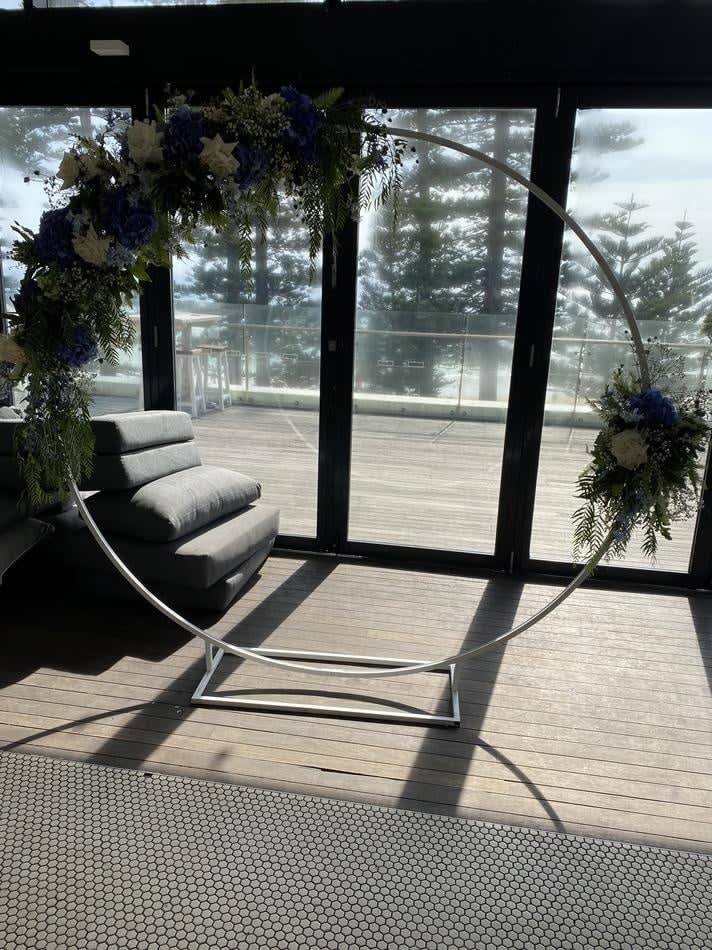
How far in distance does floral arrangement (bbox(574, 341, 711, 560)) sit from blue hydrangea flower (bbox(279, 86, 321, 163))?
1371 millimetres

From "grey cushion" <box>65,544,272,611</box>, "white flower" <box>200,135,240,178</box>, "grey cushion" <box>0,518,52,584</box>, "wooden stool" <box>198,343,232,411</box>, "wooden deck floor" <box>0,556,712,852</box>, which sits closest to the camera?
"white flower" <box>200,135,240,178</box>

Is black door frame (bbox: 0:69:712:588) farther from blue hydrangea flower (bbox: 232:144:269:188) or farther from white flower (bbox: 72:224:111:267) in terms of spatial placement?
white flower (bbox: 72:224:111:267)

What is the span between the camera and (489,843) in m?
2.18

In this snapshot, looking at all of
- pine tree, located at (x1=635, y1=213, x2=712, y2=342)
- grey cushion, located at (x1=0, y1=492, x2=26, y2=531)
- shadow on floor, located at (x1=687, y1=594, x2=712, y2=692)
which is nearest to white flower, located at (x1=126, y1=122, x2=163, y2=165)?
grey cushion, located at (x1=0, y1=492, x2=26, y2=531)

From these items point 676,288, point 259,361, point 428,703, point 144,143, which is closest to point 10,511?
point 259,361

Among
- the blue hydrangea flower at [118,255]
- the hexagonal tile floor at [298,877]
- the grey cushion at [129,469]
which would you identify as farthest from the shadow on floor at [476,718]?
the blue hydrangea flower at [118,255]

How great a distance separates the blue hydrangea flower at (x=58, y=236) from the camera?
2406 mm

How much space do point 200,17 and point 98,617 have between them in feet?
11.1

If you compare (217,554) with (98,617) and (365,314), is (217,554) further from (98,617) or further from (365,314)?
(365,314)

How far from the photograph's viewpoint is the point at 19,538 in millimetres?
3424

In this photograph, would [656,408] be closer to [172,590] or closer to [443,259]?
[443,259]

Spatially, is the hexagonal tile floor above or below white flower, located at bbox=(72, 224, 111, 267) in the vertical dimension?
below

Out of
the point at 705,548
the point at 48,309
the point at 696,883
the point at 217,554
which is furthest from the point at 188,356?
the point at 696,883

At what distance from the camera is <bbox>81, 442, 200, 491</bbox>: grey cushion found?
352cm
